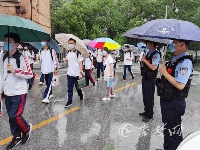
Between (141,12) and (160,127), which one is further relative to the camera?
(141,12)

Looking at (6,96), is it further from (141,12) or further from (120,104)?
(141,12)

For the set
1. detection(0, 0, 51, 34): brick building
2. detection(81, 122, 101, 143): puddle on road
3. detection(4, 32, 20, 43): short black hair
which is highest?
detection(0, 0, 51, 34): brick building

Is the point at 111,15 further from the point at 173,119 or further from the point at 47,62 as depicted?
the point at 173,119

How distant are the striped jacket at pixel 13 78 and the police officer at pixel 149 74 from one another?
2439 mm

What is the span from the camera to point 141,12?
32.0 m

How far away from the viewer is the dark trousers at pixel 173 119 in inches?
139

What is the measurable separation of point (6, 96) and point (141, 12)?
3008 centimetres

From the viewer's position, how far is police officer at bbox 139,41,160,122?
535 centimetres

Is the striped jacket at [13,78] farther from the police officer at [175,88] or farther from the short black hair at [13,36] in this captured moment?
the police officer at [175,88]

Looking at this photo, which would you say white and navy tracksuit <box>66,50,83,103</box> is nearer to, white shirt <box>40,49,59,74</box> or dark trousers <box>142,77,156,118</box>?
white shirt <box>40,49,59,74</box>

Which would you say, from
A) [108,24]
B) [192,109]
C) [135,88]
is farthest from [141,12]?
[192,109]

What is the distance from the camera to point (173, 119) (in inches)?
141

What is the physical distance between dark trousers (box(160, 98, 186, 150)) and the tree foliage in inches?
942

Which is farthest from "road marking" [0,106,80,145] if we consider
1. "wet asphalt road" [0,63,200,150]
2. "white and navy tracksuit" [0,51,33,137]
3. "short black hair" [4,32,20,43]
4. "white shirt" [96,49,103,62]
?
"white shirt" [96,49,103,62]
